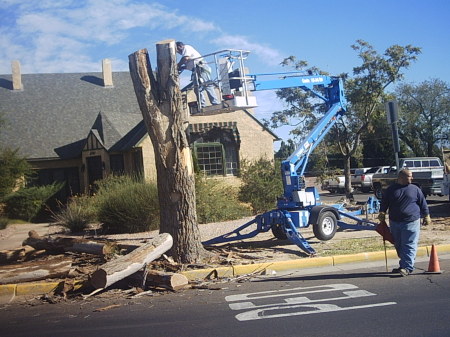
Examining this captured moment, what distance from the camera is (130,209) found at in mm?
15547

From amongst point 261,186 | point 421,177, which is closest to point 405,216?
point 261,186

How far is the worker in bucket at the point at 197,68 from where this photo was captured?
36.0 ft

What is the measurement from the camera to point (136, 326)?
657 centimetres

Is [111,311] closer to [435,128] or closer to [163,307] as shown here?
[163,307]

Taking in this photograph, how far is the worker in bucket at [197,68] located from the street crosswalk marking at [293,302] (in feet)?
15.7

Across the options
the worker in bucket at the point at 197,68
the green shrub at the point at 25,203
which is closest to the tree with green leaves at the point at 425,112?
the green shrub at the point at 25,203

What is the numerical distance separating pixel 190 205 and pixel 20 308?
344 cm

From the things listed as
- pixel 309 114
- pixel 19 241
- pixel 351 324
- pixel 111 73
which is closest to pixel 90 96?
pixel 111 73

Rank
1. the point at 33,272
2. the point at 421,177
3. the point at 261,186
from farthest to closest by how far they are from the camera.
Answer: the point at 421,177 → the point at 261,186 → the point at 33,272

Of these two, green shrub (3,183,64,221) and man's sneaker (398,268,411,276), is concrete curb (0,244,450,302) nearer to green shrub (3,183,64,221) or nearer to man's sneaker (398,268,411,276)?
man's sneaker (398,268,411,276)

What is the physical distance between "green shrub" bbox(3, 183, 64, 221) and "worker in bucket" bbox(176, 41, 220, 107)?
48.1 feet

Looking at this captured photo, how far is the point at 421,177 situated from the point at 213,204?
11.3 metres

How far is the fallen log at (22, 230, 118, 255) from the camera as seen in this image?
10.9m

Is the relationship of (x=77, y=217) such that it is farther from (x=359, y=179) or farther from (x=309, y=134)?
(x=359, y=179)
